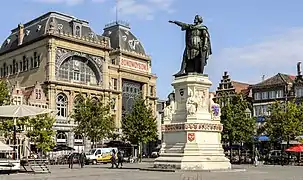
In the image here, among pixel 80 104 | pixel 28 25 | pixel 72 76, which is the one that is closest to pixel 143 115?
pixel 80 104

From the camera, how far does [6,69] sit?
89000mm

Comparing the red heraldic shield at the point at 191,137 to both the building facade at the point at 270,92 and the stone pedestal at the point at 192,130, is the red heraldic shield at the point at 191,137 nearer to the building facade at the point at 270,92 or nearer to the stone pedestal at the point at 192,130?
the stone pedestal at the point at 192,130

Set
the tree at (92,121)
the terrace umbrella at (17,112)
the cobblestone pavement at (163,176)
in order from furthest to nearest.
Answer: the tree at (92,121) < the terrace umbrella at (17,112) < the cobblestone pavement at (163,176)

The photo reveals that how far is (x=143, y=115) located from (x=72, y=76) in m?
18.7

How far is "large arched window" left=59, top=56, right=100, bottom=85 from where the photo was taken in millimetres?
79375

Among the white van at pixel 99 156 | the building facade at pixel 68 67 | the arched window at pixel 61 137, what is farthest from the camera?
the building facade at pixel 68 67

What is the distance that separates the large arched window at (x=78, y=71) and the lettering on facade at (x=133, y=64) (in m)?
8.57

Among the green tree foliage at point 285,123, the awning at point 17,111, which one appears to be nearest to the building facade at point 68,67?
the green tree foliage at point 285,123

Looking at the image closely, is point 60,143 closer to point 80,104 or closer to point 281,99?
point 80,104

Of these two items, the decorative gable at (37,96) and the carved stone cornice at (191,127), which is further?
the decorative gable at (37,96)

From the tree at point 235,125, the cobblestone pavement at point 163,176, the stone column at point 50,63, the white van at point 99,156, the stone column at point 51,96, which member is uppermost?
the stone column at point 50,63

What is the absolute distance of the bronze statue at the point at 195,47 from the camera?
31.0 metres

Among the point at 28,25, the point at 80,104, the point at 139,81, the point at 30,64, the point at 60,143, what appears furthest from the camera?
the point at 139,81

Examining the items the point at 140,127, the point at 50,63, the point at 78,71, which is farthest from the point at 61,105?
the point at 140,127
